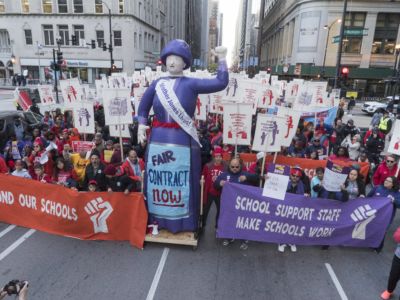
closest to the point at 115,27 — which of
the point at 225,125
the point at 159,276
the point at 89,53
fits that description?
the point at 89,53

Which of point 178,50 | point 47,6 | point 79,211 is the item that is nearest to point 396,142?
point 178,50

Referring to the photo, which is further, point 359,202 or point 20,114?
point 20,114

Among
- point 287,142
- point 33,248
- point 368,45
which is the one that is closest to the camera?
point 33,248

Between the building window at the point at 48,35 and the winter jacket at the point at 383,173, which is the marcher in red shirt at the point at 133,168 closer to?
the winter jacket at the point at 383,173

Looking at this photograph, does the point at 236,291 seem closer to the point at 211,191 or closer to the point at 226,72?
the point at 211,191

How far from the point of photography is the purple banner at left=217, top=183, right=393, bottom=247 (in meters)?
5.31

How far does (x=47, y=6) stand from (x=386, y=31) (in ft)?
133

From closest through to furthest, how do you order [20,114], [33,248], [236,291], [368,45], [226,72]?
[236,291], [226,72], [33,248], [20,114], [368,45]

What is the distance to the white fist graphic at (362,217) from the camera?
17.6 feet

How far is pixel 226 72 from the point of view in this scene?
514 cm

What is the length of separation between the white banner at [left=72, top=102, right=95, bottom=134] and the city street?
132 inches

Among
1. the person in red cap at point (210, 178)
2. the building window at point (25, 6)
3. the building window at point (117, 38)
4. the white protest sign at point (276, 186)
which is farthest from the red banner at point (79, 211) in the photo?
the building window at point (25, 6)

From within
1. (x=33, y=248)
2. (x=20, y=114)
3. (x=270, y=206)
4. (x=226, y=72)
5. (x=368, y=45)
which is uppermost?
(x=368, y=45)

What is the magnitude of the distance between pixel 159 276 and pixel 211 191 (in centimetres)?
173
